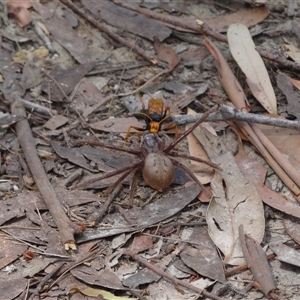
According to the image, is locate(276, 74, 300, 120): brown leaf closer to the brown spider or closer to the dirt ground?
the dirt ground

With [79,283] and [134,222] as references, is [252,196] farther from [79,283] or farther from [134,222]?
[79,283]

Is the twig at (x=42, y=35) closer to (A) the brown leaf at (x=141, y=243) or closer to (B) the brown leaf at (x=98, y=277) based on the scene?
(A) the brown leaf at (x=141, y=243)

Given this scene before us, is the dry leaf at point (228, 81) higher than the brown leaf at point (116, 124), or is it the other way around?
the dry leaf at point (228, 81)

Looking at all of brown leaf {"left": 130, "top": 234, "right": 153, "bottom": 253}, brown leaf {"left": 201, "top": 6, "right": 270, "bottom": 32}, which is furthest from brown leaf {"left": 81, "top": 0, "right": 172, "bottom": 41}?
brown leaf {"left": 130, "top": 234, "right": 153, "bottom": 253}

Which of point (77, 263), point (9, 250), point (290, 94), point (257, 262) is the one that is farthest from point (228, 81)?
point (9, 250)

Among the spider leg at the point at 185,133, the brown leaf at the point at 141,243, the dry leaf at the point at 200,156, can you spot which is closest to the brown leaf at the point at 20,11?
the dry leaf at the point at 200,156

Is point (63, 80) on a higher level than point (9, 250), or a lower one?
higher

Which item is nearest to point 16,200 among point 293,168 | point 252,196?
point 252,196

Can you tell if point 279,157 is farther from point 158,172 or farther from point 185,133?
point 158,172
